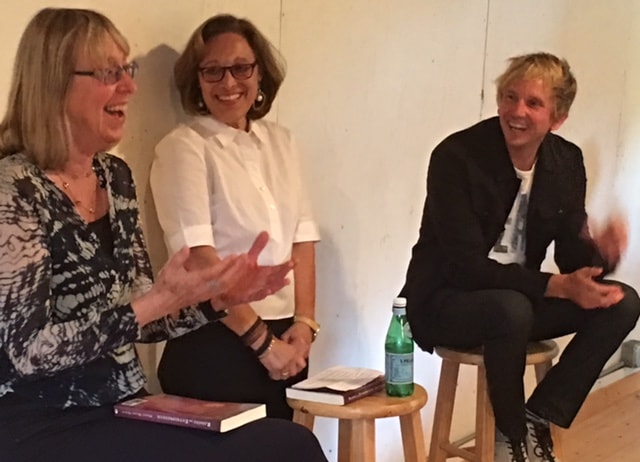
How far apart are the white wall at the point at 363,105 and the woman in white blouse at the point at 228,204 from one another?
82mm

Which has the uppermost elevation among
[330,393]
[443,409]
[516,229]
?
[516,229]

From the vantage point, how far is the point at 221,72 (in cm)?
199

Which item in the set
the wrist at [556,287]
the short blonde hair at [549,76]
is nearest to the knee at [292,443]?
the wrist at [556,287]

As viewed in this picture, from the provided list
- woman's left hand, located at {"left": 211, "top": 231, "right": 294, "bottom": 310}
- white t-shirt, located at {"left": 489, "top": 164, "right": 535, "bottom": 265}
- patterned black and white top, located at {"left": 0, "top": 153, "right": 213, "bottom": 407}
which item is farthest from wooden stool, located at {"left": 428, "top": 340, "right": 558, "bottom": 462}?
patterned black and white top, located at {"left": 0, "top": 153, "right": 213, "bottom": 407}

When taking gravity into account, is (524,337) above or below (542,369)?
above

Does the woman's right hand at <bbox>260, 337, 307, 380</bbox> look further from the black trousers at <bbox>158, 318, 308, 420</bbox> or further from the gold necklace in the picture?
the gold necklace

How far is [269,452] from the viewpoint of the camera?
1540mm

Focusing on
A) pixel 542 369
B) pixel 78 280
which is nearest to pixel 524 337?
pixel 542 369

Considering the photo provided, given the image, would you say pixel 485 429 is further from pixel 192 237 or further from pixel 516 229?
pixel 192 237

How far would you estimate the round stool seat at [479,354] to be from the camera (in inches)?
87.5

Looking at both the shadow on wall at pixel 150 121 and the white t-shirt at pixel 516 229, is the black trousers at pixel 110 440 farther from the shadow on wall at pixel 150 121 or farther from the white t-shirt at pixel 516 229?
the white t-shirt at pixel 516 229

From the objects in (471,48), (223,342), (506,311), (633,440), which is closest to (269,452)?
(223,342)

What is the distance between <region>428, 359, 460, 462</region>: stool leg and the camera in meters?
2.36

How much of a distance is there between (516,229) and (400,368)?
67 cm
